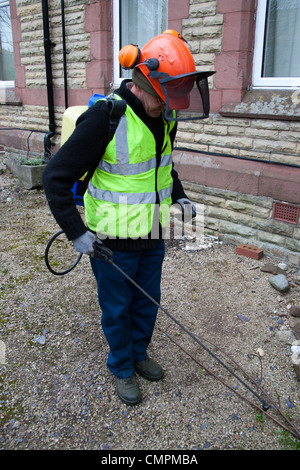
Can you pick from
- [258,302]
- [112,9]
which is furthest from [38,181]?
[258,302]

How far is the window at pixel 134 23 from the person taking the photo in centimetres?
546

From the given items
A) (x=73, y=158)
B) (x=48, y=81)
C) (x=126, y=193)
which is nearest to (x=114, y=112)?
(x=73, y=158)

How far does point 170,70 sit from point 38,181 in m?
5.24

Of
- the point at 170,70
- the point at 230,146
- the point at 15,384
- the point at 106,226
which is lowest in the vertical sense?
the point at 15,384

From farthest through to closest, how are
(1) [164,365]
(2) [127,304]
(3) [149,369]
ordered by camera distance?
(1) [164,365] < (3) [149,369] < (2) [127,304]

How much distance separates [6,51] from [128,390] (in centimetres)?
821

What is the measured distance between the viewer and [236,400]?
2.53 metres

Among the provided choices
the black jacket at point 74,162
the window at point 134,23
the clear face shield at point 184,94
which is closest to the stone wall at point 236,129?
the window at point 134,23

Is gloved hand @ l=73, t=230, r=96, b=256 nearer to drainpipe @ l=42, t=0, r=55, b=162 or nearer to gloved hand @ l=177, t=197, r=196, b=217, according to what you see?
gloved hand @ l=177, t=197, r=196, b=217

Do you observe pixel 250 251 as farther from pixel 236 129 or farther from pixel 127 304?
pixel 127 304

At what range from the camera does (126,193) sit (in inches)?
86.1

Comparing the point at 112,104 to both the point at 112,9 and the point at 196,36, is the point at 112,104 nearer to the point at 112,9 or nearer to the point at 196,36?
the point at 196,36

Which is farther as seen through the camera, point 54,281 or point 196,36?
point 196,36

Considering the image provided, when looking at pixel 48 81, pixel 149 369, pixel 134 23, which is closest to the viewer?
pixel 149 369
